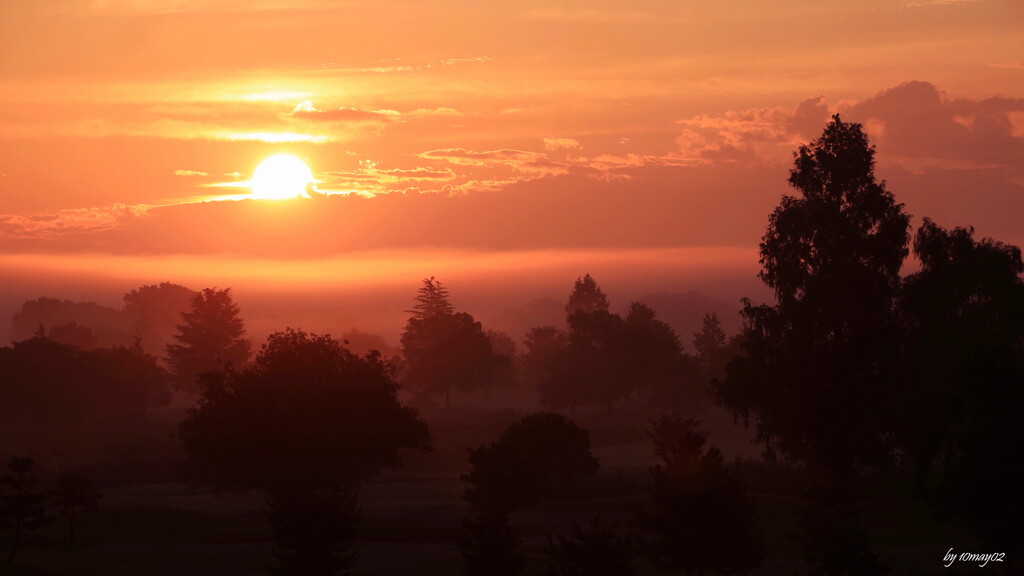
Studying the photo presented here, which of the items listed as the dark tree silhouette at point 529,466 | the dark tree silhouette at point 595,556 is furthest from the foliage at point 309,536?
the dark tree silhouette at point 595,556

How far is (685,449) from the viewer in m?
37.2

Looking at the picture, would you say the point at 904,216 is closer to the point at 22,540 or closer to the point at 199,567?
the point at 199,567

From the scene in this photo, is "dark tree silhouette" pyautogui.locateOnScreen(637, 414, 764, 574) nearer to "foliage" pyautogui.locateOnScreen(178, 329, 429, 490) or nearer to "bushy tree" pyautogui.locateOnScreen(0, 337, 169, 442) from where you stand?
"foliage" pyautogui.locateOnScreen(178, 329, 429, 490)

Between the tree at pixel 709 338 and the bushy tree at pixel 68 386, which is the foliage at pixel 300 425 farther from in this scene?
the tree at pixel 709 338

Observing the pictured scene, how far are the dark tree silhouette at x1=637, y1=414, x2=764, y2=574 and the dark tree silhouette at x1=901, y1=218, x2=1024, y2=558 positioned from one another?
6382 millimetres

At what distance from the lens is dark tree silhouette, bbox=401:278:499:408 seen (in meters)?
144

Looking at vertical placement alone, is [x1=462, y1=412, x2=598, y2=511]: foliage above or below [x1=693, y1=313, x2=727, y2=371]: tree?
below

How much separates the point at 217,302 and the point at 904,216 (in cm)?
10657

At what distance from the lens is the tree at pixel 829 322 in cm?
5834

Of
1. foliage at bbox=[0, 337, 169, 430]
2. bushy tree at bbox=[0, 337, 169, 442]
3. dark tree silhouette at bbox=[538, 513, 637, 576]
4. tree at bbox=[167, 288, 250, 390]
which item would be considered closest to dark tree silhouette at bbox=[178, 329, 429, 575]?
dark tree silhouette at bbox=[538, 513, 637, 576]

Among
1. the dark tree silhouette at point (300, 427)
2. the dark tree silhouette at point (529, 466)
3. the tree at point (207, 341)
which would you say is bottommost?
the dark tree silhouette at point (529, 466)

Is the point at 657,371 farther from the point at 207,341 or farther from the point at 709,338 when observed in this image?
the point at 207,341

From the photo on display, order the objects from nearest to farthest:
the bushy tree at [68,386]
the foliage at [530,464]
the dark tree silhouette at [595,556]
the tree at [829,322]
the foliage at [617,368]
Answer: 1. the dark tree silhouette at [595,556]
2. the tree at [829,322]
3. the foliage at [530,464]
4. the bushy tree at [68,386]
5. the foliage at [617,368]

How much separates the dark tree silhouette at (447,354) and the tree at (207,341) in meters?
22.0
